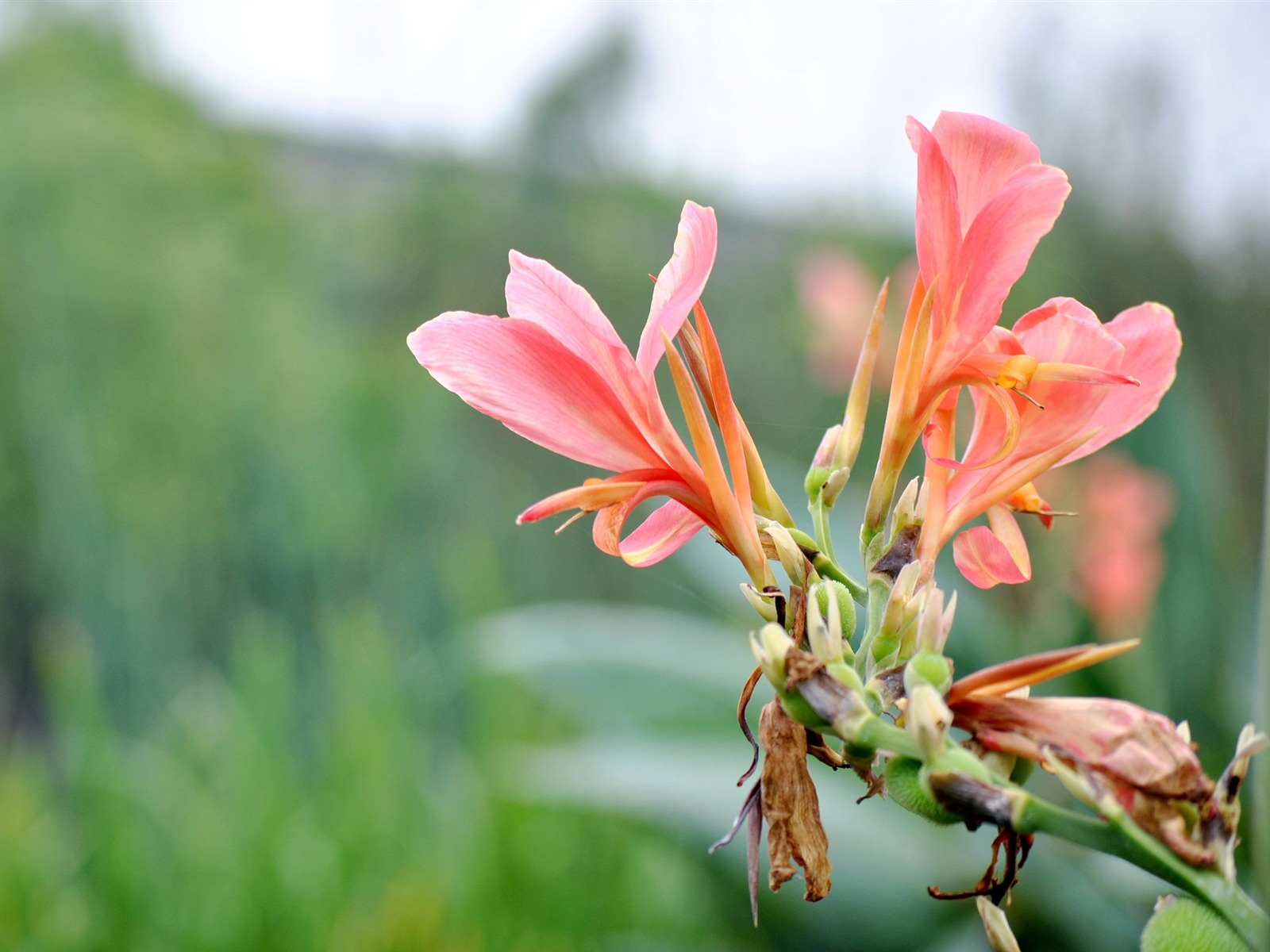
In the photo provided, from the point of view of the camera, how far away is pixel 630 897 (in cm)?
154

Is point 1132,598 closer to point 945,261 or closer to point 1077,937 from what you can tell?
point 1077,937

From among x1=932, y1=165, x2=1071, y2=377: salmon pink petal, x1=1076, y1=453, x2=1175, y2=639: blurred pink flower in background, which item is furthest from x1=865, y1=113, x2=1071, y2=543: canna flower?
x1=1076, y1=453, x2=1175, y2=639: blurred pink flower in background

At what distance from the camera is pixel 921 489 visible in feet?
0.84

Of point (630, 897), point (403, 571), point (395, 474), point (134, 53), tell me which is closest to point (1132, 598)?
point (630, 897)

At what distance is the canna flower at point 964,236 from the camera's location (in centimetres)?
21

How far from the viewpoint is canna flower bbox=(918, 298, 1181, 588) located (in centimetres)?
22

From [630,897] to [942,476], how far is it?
145 centimetres

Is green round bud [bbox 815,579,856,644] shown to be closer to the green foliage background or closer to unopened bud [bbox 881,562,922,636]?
unopened bud [bbox 881,562,922,636]

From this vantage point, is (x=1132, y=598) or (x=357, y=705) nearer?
(x=1132, y=598)

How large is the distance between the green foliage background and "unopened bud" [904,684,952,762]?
0.23 meters

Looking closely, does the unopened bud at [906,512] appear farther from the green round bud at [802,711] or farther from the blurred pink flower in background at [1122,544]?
the blurred pink flower in background at [1122,544]

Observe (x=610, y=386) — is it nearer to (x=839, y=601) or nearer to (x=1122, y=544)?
(x=839, y=601)

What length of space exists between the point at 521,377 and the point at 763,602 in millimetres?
72

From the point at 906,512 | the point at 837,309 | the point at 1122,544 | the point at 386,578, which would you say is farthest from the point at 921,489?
the point at 386,578
